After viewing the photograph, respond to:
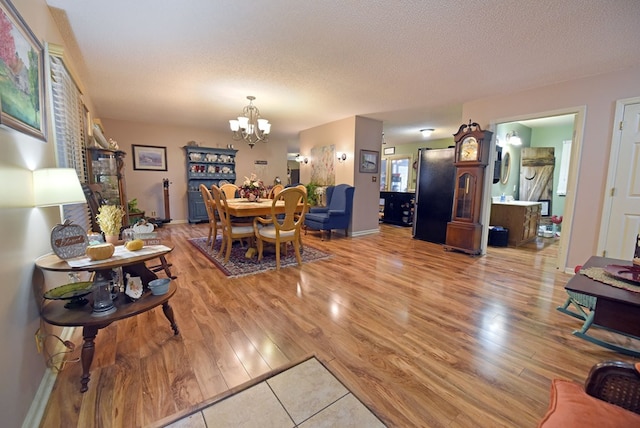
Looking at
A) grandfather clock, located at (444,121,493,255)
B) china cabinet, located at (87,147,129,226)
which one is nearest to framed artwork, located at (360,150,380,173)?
grandfather clock, located at (444,121,493,255)

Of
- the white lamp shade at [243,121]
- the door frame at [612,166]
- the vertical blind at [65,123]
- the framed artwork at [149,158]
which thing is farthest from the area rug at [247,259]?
the door frame at [612,166]

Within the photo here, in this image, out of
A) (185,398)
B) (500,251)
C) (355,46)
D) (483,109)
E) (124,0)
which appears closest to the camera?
(185,398)

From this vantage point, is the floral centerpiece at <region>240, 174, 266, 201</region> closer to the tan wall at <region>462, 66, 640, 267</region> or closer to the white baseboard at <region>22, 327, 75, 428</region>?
the white baseboard at <region>22, 327, 75, 428</region>

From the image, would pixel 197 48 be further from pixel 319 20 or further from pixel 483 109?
pixel 483 109

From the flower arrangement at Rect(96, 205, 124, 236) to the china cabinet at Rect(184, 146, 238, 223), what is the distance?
16.7ft

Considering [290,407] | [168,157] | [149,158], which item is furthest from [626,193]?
[149,158]

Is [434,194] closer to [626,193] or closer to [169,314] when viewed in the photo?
[626,193]

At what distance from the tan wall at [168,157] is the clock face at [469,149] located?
5.71m

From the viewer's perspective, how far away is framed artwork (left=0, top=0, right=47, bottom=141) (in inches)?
45.4

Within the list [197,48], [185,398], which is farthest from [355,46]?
[185,398]

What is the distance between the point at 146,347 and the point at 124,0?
2.55 m

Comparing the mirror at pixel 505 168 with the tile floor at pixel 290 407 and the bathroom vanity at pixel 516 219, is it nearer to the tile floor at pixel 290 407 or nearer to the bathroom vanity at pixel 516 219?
the bathroom vanity at pixel 516 219

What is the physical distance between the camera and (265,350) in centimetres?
176

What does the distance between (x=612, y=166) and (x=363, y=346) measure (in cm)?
369
